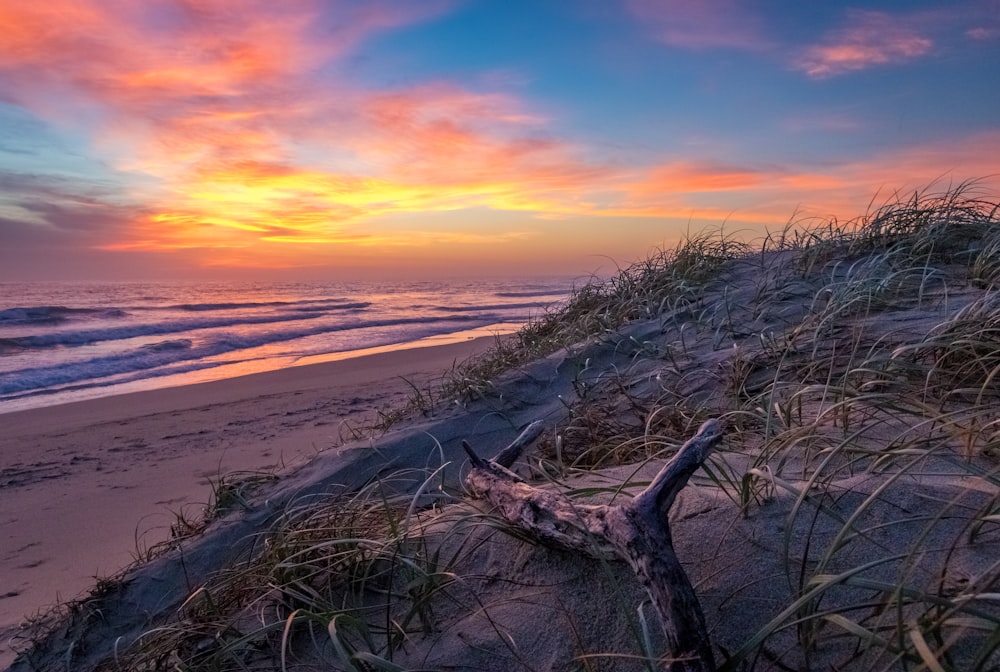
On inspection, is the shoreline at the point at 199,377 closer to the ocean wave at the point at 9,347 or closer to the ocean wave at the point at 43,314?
the ocean wave at the point at 9,347

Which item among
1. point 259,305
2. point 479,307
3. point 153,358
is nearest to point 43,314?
point 259,305

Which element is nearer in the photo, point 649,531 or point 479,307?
point 649,531

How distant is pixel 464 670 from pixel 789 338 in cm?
256

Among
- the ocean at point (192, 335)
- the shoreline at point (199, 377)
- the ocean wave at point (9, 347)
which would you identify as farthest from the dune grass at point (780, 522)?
the ocean wave at point (9, 347)

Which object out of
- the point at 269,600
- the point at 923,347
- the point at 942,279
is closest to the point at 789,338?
the point at 923,347

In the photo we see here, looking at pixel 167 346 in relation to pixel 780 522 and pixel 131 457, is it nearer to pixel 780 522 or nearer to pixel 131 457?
pixel 131 457

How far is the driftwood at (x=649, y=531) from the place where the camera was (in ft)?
4.05

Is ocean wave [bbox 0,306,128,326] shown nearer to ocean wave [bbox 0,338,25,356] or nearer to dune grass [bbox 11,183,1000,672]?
ocean wave [bbox 0,338,25,356]

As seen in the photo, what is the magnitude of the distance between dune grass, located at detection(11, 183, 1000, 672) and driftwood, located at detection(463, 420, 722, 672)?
0.07m

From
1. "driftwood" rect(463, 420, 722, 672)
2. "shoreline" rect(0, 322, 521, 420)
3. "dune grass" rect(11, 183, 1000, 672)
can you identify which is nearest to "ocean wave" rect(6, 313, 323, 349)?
"shoreline" rect(0, 322, 521, 420)

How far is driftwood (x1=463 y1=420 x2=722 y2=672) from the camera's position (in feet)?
4.05

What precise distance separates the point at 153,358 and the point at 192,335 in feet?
10.4

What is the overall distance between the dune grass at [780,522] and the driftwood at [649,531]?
0.21ft

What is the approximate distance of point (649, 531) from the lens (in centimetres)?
136
